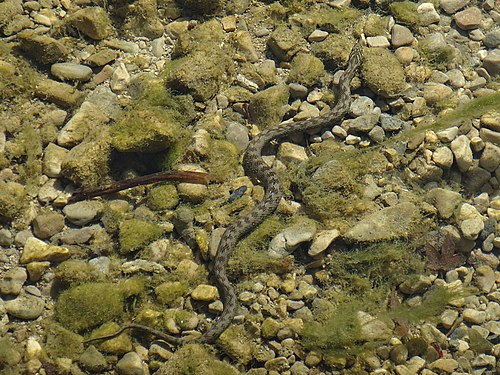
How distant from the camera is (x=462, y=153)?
683 cm

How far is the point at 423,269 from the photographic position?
6238 millimetres

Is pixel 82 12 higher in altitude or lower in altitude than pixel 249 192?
higher

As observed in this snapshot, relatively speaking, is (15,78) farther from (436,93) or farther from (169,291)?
(436,93)


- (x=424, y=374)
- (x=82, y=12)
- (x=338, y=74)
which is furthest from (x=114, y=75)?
(x=424, y=374)

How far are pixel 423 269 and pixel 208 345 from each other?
2366 mm

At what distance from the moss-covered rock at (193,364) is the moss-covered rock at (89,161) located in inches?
87.2

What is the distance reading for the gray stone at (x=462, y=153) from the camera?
6820 millimetres

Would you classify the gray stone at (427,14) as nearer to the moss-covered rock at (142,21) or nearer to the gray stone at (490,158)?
the gray stone at (490,158)

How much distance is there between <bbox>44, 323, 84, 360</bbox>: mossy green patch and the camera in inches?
225

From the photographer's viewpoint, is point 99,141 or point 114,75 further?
point 114,75

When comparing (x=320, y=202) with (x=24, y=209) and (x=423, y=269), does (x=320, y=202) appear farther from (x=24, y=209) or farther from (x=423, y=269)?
(x=24, y=209)

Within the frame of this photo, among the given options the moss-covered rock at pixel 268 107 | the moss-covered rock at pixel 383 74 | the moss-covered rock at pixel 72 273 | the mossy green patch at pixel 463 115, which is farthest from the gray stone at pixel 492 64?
→ the moss-covered rock at pixel 72 273

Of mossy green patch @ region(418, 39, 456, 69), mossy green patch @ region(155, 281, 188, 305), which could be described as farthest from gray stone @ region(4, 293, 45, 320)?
mossy green patch @ region(418, 39, 456, 69)

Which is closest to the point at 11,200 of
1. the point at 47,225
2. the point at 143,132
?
the point at 47,225
